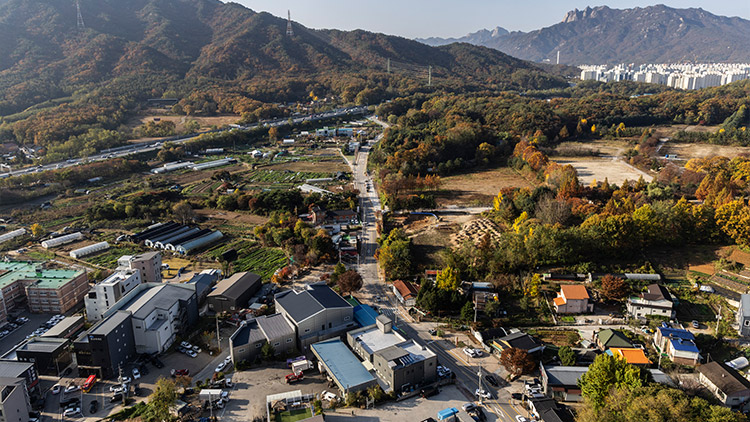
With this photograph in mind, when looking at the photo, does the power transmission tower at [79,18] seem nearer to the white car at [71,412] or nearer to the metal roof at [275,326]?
the metal roof at [275,326]

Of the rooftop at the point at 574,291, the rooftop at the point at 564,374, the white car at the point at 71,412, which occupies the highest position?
the rooftop at the point at 574,291

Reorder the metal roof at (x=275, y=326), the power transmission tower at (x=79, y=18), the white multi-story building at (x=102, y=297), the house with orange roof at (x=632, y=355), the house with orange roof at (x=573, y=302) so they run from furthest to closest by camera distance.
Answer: the power transmission tower at (x=79, y=18) → the white multi-story building at (x=102, y=297) → the house with orange roof at (x=573, y=302) → the metal roof at (x=275, y=326) → the house with orange roof at (x=632, y=355)

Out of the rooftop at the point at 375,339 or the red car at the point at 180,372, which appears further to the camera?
the rooftop at the point at 375,339

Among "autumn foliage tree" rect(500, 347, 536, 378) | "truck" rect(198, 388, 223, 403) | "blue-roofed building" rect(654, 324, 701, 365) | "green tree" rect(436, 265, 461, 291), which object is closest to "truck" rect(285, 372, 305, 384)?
"truck" rect(198, 388, 223, 403)

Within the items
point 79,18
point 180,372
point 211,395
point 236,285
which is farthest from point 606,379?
point 79,18

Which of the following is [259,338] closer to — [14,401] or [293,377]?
[293,377]

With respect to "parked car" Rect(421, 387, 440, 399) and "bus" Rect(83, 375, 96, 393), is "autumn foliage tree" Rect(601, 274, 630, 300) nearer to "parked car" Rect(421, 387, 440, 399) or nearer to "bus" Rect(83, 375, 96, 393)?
"parked car" Rect(421, 387, 440, 399)

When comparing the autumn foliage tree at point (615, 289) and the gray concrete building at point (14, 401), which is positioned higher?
the autumn foliage tree at point (615, 289)

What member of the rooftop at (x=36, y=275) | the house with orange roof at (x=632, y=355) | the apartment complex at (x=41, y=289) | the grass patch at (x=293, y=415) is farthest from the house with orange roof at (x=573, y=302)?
the rooftop at (x=36, y=275)
